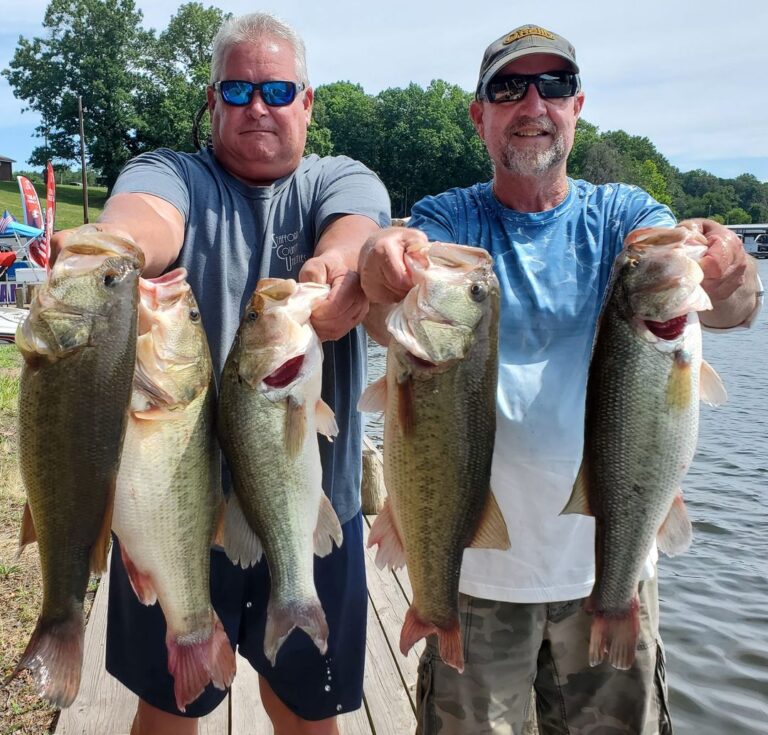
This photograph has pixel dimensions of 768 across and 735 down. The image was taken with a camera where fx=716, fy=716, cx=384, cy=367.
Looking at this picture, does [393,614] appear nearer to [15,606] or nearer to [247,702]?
[247,702]

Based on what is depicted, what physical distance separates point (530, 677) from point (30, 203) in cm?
2675

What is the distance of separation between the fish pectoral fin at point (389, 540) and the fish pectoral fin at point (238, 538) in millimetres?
414

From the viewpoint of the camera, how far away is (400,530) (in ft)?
8.18

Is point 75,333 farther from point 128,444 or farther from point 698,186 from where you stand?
point 698,186

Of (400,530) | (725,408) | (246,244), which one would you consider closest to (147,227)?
(246,244)

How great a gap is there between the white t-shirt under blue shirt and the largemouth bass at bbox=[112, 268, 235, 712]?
1.12m

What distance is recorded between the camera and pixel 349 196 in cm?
292

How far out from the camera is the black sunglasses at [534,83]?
10.1 ft

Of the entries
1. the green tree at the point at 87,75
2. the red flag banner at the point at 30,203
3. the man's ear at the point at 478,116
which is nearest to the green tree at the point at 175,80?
the green tree at the point at 87,75

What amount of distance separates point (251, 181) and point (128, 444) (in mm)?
1305

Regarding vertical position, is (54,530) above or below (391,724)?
above

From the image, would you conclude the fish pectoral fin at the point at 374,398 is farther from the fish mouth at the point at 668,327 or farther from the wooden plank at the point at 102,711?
the wooden plank at the point at 102,711

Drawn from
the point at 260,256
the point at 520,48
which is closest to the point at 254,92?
the point at 260,256

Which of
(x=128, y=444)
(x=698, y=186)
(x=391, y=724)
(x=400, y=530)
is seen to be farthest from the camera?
(x=698, y=186)
